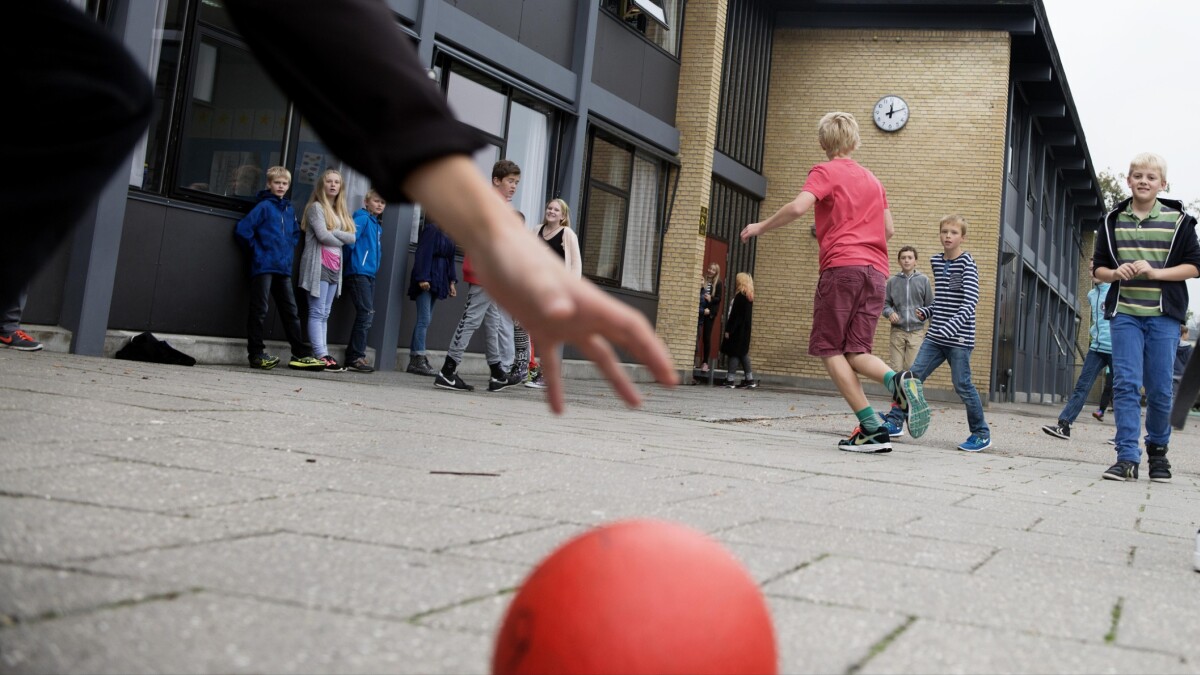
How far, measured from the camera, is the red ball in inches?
52.8

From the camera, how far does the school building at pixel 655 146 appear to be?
10125 mm

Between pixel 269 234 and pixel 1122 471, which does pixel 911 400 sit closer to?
pixel 1122 471

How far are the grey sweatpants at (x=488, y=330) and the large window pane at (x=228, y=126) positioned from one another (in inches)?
98.8

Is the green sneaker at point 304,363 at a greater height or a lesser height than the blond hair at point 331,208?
lesser

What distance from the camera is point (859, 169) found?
287 inches

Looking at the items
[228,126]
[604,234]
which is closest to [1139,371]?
[228,126]

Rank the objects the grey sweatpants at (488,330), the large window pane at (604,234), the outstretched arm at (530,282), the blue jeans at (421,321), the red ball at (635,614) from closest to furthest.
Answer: the outstretched arm at (530,282) < the red ball at (635,614) < the grey sweatpants at (488,330) < the blue jeans at (421,321) < the large window pane at (604,234)

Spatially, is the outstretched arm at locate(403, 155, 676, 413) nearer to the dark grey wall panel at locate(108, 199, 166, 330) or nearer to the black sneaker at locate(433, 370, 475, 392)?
the black sneaker at locate(433, 370, 475, 392)

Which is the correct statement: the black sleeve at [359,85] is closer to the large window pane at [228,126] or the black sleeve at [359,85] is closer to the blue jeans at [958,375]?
the blue jeans at [958,375]

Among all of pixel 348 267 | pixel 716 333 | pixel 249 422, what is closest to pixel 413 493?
pixel 249 422

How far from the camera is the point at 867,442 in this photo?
7105mm

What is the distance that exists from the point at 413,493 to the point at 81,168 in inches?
82.5

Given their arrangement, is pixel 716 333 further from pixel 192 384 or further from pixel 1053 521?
pixel 1053 521

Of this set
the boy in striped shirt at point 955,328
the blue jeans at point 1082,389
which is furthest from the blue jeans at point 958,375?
the blue jeans at point 1082,389
